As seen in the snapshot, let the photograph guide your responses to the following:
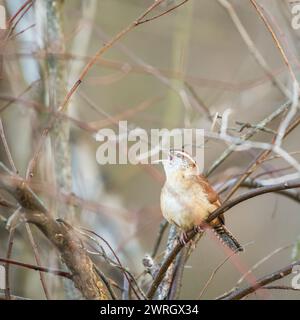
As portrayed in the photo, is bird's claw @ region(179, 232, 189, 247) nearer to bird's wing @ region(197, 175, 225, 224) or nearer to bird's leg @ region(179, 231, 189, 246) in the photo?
bird's leg @ region(179, 231, 189, 246)

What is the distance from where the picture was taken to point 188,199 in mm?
2539

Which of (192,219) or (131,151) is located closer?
(192,219)

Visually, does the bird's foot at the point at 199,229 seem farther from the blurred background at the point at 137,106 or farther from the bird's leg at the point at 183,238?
the blurred background at the point at 137,106

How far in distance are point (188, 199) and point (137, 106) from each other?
1996mm

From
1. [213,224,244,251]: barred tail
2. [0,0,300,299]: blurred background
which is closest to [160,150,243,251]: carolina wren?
[213,224,244,251]: barred tail

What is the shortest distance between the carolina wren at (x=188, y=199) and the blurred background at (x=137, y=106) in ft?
0.49

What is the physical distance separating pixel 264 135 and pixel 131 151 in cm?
156

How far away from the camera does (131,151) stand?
328 centimetres

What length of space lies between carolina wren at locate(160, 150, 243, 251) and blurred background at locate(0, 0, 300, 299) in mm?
150

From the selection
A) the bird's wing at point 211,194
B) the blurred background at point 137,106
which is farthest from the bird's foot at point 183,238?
the blurred background at point 137,106

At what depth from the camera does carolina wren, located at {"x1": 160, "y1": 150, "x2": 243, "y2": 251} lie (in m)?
2.48

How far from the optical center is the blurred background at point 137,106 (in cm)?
296
